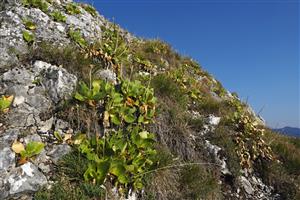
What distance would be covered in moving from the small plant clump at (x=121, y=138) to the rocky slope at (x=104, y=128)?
0.02 metres

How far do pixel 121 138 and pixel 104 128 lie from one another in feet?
1.25

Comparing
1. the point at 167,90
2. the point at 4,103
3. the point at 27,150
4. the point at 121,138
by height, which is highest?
the point at 167,90

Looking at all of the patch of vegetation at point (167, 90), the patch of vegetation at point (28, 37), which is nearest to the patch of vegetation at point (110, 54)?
the patch of vegetation at point (167, 90)

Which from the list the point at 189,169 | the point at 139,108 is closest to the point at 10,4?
the point at 139,108

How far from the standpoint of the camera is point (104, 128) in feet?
20.8

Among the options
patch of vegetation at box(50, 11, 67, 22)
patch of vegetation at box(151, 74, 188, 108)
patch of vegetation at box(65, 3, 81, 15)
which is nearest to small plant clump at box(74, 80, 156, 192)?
patch of vegetation at box(151, 74, 188, 108)

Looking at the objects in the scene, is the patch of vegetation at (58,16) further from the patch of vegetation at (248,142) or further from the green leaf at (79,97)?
the patch of vegetation at (248,142)

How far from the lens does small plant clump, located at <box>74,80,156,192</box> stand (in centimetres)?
558

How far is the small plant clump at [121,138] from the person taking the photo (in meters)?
5.58

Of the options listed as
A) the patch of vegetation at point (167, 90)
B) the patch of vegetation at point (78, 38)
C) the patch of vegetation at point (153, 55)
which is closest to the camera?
the patch of vegetation at point (167, 90)

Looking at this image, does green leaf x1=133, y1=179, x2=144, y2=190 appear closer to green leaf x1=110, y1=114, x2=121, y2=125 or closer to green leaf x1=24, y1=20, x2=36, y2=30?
green leaf x1=110, y1=114, x2=121, y2=125

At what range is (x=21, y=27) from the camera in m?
8.43

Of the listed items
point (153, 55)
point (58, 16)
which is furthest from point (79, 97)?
point (153, 55)

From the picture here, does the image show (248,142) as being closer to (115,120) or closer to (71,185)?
(115,120)
